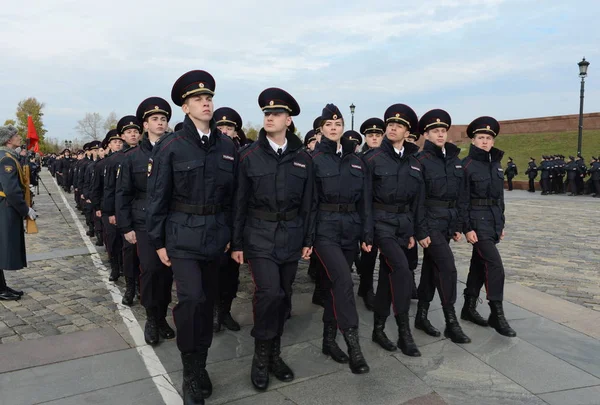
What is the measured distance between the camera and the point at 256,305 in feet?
12.4

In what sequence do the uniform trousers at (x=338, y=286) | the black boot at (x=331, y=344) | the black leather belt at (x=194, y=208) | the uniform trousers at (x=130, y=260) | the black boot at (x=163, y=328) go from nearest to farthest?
the black leather belt at (x=194, y=208) < the uniform trousers at (x=338, y=286) < the black boot at (x=331, y=344) < the black boot at (x=163, y=328) < the uniform trousers at (x=130, y=260)

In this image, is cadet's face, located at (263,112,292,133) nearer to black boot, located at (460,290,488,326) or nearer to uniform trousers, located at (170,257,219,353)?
uniform trousers, located at (170,257,219,353)

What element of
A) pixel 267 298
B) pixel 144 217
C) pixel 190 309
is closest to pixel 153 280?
pixel 144 217

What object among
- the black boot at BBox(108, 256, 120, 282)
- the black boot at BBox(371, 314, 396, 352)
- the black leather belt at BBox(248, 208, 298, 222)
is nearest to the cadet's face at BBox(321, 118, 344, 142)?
the black leather belt at BBox(248, 208, 298, 222)

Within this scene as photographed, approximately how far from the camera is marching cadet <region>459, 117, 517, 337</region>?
504 centimetres

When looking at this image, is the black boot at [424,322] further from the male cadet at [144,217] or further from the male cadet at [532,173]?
the male cadet at [532,173]

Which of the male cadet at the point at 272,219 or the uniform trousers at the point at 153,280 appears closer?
the male cadet at the point at 272,219

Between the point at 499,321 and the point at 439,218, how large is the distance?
1221mm

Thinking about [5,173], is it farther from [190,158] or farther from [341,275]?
[341,275]

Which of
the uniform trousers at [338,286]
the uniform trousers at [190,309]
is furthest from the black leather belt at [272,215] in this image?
the uniform trousers at [190,309]

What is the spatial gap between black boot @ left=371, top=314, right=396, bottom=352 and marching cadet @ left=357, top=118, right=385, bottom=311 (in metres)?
1.00

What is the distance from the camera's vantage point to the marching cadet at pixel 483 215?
504 centimetres

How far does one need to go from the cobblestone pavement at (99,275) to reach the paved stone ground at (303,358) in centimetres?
4

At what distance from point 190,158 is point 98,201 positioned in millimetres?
4589
